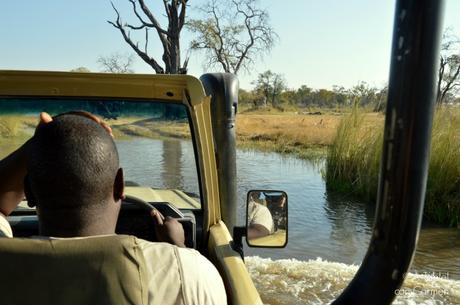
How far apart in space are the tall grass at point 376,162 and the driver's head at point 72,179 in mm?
8113

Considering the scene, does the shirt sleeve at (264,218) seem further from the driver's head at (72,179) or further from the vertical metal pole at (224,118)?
the driver's head at (72,179)

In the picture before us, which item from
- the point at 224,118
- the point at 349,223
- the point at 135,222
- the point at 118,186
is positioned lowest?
the point at 349,223

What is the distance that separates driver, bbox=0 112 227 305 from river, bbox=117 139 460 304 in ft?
4.67

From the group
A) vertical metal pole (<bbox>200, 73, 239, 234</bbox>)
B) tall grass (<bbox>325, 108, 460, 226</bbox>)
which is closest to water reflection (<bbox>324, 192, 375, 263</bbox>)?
tall grass (<bbox>325, 108, 460, 226</bbox>)

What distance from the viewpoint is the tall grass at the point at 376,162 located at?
10175 mm

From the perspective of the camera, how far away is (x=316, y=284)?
689 centimetres

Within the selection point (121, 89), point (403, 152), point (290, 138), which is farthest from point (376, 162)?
point (290, 138)

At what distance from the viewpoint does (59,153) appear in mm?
1236

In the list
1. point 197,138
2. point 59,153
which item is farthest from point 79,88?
point 59,153

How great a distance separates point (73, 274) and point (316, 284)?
6130 millimetres

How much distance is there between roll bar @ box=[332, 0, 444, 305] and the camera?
29.0 inches

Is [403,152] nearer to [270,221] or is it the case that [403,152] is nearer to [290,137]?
[270,221]

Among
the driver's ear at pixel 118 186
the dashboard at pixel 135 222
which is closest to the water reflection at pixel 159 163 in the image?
the dashboard at pixel 135 222

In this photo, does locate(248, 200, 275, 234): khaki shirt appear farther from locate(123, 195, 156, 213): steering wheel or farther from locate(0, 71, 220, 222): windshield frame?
locate(123, 195, 156, 213): steering wheel
